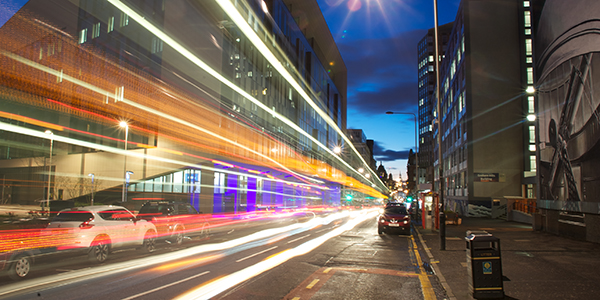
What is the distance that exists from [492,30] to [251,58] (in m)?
29.9

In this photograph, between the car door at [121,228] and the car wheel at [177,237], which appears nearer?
the car door at [121,228]

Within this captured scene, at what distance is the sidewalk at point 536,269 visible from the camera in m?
7.56

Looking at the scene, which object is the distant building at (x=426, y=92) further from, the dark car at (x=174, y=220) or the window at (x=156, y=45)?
the dark car at (x=174, y=220)

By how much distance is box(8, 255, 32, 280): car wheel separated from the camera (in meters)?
8.70

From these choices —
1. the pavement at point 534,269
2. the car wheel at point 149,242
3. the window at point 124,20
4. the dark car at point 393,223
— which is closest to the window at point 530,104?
the pavement at point 534,269

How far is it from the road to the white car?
0.47 m

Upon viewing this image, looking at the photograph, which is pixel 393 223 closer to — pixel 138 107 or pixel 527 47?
pixel 138 107

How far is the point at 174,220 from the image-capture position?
15031 mm

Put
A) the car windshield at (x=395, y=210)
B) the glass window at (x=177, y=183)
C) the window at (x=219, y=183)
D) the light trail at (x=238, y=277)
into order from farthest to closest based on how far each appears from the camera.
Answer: the window at (x=219, y=183) < the glass window at (x=177, y=183) < the car windshield at (x=395, y=210) < the light trail at (x=238, y=277)

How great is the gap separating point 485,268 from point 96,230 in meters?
10.2

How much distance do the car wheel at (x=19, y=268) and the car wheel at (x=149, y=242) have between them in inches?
163

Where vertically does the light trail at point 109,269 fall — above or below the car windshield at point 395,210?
below

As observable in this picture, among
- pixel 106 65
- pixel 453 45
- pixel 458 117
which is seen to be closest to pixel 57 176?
pixel 106 65

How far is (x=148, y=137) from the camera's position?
32.8 m
